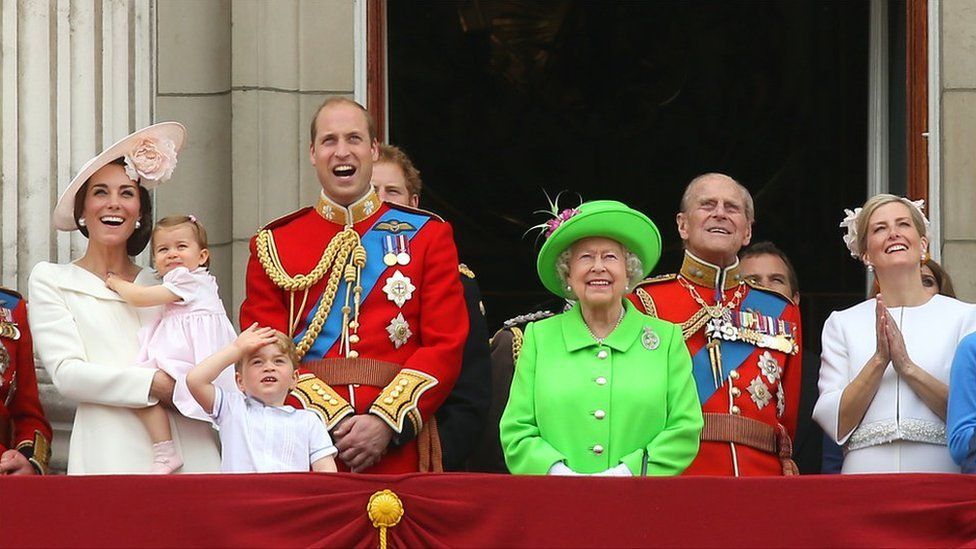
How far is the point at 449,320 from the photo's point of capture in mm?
6668

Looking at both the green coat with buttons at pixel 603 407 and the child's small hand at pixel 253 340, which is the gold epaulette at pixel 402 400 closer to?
the green coat with buttons at pixel 603 407

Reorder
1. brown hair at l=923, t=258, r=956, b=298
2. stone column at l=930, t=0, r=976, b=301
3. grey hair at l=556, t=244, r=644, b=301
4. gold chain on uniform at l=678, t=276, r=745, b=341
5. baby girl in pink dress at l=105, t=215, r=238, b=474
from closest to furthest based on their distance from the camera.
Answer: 1. baby girl in pink dress at l=105, t=215, r=238, b=474
2. grey hair at l=556, t=244, r=644, b=301
3. gold chain on uniform at l=678, t=276, r=745, b=341
4. brown hair at l=923, t=258, r=956, b=298
5. stone column at l=930, t=0, r=976, b=301

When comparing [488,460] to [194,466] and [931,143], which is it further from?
[931,143]

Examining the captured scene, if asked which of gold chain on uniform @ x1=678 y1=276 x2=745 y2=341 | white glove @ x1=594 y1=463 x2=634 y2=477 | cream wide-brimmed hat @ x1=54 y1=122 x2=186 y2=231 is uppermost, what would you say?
cream wide-brimmed hat @ x1=54 y1=122 x2=186 y2=231

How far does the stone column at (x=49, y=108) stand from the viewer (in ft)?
26.1

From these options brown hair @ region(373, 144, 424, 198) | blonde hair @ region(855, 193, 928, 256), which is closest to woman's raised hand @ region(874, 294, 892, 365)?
blonde hair @ region(855, 193, 928, 256)

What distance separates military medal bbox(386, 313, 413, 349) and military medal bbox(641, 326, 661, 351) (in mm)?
703

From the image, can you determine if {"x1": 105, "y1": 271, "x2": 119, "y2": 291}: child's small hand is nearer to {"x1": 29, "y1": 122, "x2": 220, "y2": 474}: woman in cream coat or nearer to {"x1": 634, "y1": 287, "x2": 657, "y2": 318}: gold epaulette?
{"x1": 29, "y1": 122, "x2": 220, "y2": 474}: woman in cream coat

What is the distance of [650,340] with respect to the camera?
21.6ft

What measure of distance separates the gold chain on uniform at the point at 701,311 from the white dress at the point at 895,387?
0.38 metres

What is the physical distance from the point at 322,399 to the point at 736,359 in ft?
4.51

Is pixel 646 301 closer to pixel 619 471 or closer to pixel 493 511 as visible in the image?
pixel 619 471

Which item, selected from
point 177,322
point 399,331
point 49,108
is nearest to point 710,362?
point 399,331

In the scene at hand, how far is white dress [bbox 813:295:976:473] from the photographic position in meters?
6.57
